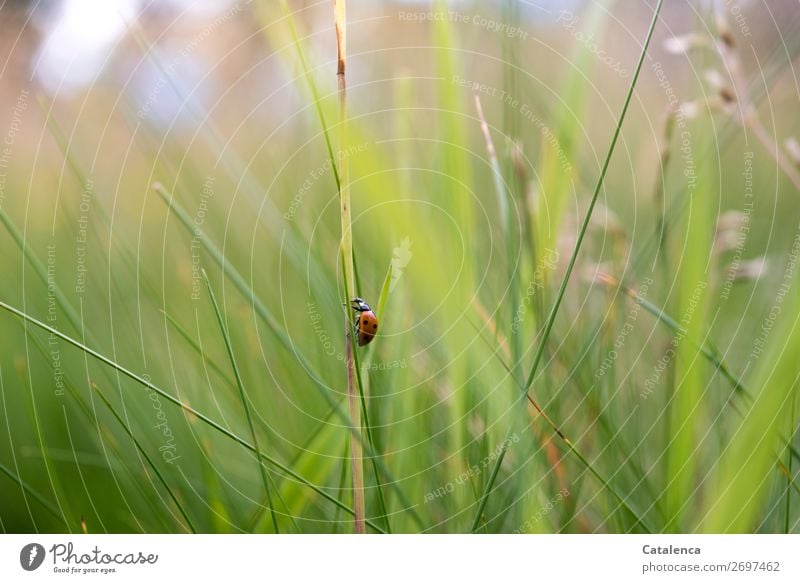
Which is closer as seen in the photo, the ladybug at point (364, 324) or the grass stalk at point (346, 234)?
the grass stalk at point (346, 234)

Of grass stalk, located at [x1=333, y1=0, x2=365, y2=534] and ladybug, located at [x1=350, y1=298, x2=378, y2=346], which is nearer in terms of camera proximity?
grass stalk, located at [x1=333, y1=0, x2=365, y2=534]

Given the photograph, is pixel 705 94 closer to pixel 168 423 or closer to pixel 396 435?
pixel 396 435

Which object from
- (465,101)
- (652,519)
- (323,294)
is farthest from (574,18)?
(652,519)

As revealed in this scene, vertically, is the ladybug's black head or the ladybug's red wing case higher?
the ladybug's black head

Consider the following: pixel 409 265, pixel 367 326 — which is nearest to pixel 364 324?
pixel 367 326
